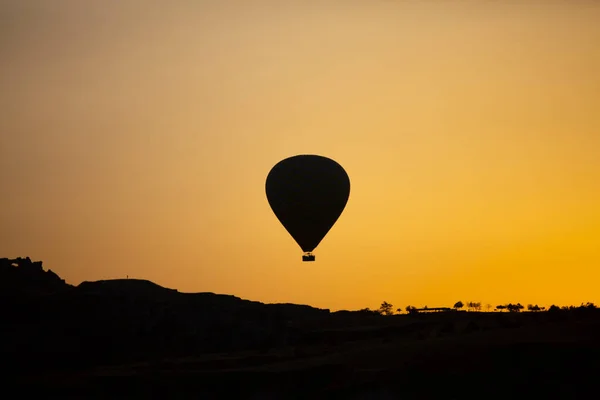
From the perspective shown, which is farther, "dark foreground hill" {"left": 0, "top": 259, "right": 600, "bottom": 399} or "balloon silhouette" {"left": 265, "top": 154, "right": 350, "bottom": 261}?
"balloon silhouette" {"left": 265, "top": 154, "right": 350, "bottom": 261}

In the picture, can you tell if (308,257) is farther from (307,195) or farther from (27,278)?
(27,278)

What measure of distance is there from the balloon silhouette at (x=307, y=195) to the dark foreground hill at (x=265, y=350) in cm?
639

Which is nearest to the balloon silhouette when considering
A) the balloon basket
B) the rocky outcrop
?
the balloon basket

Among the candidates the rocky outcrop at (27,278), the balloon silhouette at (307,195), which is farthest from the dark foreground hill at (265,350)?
the balloon silhouette at (307,195)

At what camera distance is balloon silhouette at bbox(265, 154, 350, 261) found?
65.7 metres

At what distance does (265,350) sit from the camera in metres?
61.1

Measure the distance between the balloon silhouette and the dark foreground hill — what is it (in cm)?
639

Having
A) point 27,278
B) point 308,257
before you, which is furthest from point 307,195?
point 27,278

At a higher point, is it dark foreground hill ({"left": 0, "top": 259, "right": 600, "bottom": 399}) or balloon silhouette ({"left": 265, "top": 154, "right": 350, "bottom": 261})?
balloon silhouette ({"left": 265, "top": 154, "right": 350, "bottom": 261})

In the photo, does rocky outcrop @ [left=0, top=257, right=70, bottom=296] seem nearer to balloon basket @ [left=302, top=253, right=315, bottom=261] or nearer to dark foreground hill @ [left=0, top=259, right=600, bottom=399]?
dark foreground hill @ [left=0, top=259, right=600, bottom=399]

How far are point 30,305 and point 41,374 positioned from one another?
954cm

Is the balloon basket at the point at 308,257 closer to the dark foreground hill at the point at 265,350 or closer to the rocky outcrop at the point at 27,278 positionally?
the dark foreground hill at the point at 265,350

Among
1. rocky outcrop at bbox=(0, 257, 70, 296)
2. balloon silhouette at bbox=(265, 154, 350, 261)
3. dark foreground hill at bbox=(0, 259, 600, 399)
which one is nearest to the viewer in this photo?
dark foreground hill at bbox=(0, 259, 600, 399)

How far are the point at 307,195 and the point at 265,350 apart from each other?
9580 millimetres
